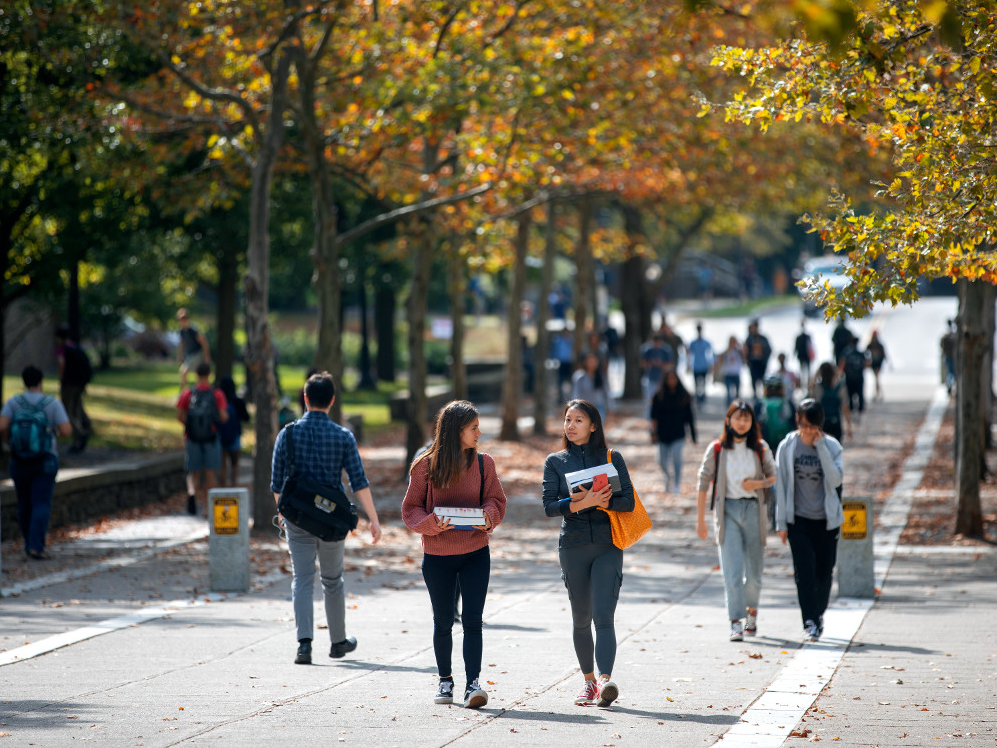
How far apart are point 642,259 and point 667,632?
73.2ft

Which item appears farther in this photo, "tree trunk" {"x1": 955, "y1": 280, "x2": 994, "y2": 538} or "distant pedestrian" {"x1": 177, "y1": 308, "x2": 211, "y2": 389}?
"distant pedestrian" {"x1": 177, "y1": 308, "x2": 211, "y2": 389}

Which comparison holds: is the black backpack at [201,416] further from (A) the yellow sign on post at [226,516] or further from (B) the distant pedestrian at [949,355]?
(B) the distant pedestrian at [949,355]

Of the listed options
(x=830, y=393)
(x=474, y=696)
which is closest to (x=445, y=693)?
(x=474, y=696)

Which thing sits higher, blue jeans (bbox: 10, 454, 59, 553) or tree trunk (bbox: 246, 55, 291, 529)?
tree trunk (bbox: 246, 55, 291, 529)

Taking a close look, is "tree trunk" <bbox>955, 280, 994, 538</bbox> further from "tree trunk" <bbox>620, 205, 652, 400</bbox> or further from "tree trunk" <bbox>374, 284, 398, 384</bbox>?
"tree trunk" <bbox>374, 284, 398, 384</bbox>

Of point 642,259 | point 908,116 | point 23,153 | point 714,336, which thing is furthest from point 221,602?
point 714,336

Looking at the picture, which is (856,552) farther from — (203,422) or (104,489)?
(104,489)

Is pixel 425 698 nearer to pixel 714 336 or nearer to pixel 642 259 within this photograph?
pixel 642 259

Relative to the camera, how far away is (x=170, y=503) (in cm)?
1648

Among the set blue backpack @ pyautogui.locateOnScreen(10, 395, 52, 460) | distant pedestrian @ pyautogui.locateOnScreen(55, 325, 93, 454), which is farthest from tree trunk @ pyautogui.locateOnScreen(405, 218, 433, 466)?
blue backpack @ pyautogui.locateOnScreen(10, 395, 52, 460)

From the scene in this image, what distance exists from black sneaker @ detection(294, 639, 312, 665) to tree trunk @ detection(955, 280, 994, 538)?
7.70 m

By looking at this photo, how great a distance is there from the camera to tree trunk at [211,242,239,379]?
23094mm

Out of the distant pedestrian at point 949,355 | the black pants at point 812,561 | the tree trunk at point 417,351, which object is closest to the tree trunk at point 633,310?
the distant pedestrian at point 949,355

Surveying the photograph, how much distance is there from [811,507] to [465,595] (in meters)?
3.16
